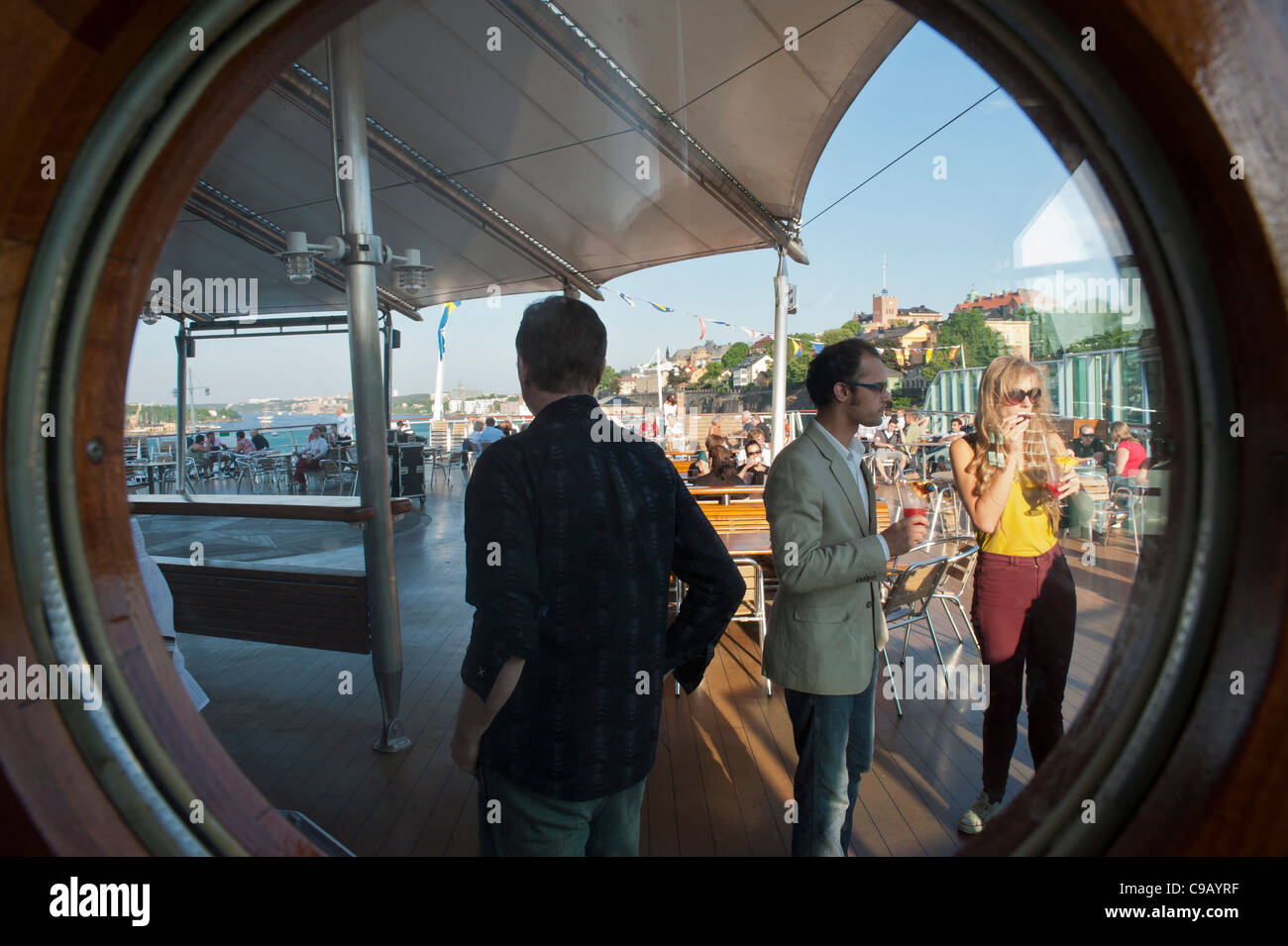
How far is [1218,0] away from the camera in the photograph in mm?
668

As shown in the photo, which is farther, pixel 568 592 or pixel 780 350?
pixel 780 350

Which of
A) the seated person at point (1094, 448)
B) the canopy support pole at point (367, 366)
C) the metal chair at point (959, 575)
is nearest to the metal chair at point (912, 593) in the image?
the metal chair at point (959, 575)

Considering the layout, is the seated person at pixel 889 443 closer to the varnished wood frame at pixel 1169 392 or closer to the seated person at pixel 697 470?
the seated person at pixel 697 470

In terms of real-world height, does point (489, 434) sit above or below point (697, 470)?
above

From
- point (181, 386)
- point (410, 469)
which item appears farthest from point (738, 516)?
point (181, 386)

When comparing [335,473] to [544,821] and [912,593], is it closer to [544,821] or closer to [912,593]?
[912,593]

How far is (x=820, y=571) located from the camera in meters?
1.79

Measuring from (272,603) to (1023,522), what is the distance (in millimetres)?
3207

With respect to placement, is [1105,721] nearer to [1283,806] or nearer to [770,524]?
[1283,806]

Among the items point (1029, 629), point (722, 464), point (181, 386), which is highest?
point (181, 386)

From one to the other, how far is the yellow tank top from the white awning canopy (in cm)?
315
